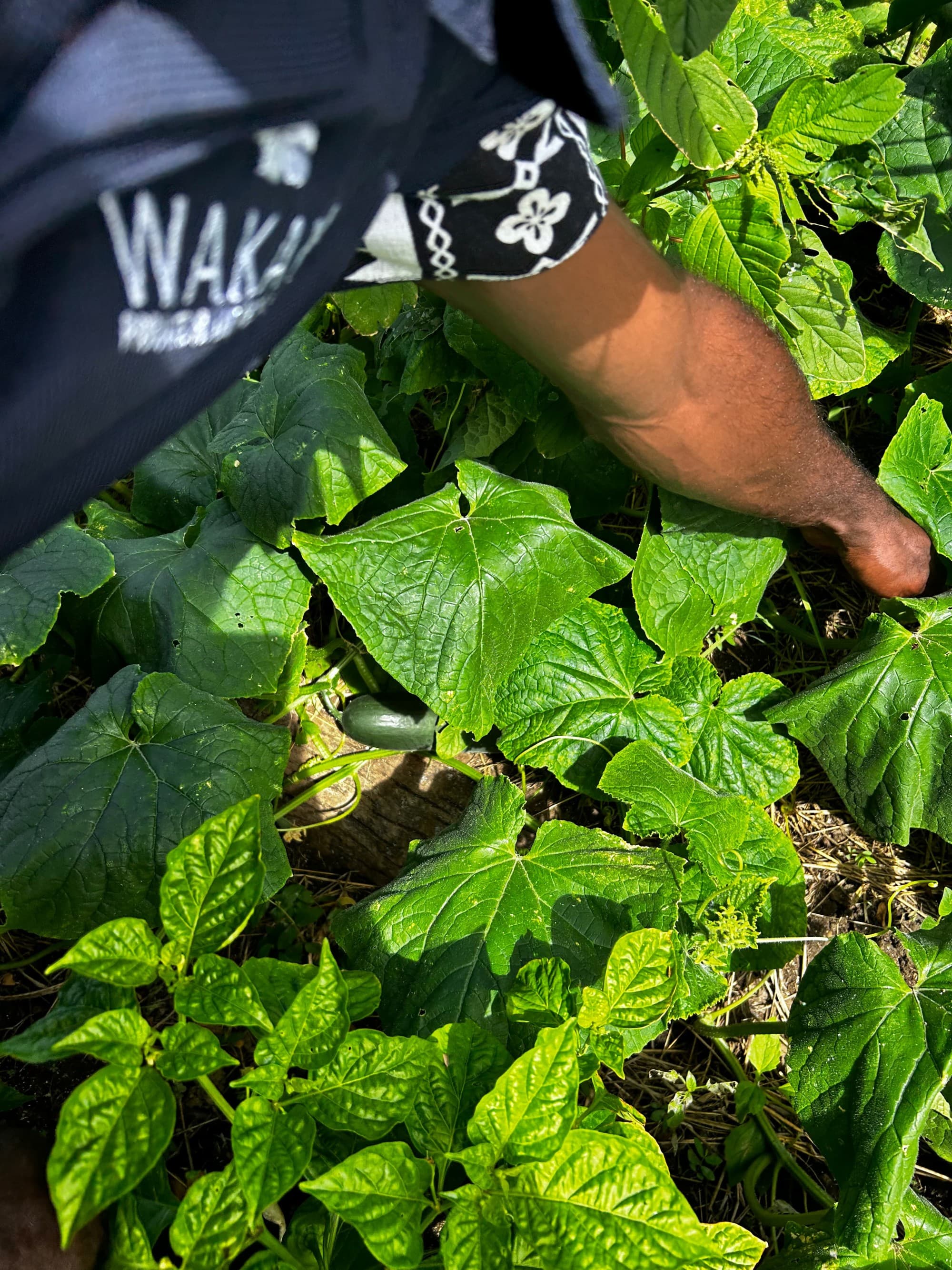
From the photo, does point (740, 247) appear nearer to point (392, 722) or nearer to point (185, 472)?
point (392, 722)

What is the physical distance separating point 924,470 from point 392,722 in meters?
1.01

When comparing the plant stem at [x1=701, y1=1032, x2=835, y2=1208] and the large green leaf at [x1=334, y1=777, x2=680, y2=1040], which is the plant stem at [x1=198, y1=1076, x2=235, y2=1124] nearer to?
the large green leaf at [x1=334, y1=777, x2=680, y2=1040]

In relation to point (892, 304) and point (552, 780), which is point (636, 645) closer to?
point (552, 780)

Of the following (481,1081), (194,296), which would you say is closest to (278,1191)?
(481,1081)

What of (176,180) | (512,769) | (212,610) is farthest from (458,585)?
(176,180)

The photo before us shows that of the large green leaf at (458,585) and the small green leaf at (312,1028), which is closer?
the small green leaf at (312,1028)

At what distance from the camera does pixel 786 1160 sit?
4.83 ft

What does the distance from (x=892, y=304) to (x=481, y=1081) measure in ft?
6.29

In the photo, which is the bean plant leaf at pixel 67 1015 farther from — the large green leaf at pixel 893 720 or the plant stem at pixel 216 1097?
the large green leaf at pixel 893 720

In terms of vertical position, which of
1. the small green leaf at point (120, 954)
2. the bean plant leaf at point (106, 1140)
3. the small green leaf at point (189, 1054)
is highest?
the small green leaf at point (120, 954)

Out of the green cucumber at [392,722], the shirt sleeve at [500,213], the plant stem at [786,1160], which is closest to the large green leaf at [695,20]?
the shirt sleeve at [500,213]

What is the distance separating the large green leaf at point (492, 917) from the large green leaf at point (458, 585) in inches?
8.2

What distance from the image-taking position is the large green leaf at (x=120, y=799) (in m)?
1.32

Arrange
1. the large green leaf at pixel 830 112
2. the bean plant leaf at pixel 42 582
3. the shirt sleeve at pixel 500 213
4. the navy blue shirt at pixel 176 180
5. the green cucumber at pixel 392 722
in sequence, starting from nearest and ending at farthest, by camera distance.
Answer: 1. the navy blue shirt at pixel 176 180
2. the shirt sleeve at pixel 500 213
3. the large green leaf at pixel 830 112
4. the bean plant leaf at pixel 42 582
5. the green cucumber at pixel 392 722
